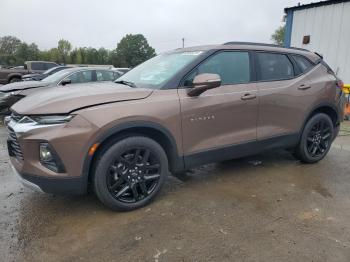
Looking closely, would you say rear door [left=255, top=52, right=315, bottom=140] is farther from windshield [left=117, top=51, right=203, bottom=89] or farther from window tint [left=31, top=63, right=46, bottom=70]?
window tint [left=31, top=63, right=46, bottom=70]

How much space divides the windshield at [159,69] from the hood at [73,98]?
271 millimetres

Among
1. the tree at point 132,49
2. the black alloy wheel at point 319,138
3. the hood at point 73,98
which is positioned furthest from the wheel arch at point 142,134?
the tree at point 132,49

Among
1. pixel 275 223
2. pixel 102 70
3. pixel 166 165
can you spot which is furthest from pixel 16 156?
pixel 102 70

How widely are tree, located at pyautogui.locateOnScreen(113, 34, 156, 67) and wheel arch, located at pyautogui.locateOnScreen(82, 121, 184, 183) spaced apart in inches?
3403

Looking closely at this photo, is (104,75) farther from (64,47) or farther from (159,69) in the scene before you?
(64,47)

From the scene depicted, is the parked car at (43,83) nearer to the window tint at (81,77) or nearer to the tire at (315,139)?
the window tint at (81,77)

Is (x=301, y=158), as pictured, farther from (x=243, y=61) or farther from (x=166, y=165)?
(x=166, y=165)

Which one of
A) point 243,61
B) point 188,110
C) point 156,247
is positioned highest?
point 243,61

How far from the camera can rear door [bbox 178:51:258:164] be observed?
→ 3240mm

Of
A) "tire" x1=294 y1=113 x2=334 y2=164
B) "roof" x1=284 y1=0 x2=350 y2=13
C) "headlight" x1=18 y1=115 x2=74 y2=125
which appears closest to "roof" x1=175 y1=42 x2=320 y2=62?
"tire" x1=294 y1=113 x2=334 y2=164

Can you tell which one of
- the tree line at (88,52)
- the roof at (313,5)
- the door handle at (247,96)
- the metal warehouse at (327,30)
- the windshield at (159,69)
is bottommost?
the door handle at (247,96)

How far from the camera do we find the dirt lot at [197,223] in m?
2.41

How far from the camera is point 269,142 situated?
13.0 ft

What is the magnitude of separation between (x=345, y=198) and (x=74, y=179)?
2.99 meters
